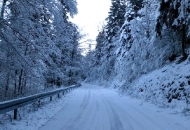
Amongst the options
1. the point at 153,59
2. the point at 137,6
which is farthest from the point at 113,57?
the point at 153,59

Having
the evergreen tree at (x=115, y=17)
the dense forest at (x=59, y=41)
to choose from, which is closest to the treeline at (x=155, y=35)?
the dense forest at (x=59, y=41)

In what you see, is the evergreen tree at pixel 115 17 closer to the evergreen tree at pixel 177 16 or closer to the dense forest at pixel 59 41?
the dense forest at pixel 59 41

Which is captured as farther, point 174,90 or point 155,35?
point 155,35

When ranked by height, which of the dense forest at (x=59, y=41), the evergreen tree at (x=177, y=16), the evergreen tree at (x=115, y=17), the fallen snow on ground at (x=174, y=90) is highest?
the evergreen tree at (x=115, y=17)

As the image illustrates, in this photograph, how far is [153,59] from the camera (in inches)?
676

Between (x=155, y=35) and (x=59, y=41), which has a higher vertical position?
(x=155, y=35)

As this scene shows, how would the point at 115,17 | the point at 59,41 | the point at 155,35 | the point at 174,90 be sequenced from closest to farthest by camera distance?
the point at 174,90, the point at 155,35, the point at 59,41, the point at 115,17

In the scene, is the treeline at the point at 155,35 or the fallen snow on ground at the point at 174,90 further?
the treeline at the point at 155,35

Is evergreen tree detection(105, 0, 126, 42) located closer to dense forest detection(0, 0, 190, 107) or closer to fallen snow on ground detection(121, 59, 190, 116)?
dense forest detection(0, 0, 190, 107)

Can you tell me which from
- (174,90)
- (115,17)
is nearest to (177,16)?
(174,90)

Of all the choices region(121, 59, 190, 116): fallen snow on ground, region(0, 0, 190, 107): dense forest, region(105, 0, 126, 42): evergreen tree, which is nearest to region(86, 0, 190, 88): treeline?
region(0, 0, 190, 107): dense forest

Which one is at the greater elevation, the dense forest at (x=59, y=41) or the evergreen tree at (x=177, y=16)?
the evergreen tree at (x=177, y=16)

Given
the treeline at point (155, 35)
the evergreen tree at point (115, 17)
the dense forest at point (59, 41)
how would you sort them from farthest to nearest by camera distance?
the evergreen tree at point (115, 17) < the treeline at point (155, 35) < the dense forest at point (59, 41)

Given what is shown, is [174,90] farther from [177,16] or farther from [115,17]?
[115,17]
